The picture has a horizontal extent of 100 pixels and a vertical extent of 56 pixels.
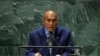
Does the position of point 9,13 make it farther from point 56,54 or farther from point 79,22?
point 56,54

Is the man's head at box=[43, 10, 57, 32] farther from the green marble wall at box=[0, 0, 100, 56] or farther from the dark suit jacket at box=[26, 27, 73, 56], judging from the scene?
the green marble wall at box=[0, 0, 100, 56]

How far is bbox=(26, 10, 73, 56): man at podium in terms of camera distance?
271cm

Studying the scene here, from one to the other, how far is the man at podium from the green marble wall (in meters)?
1.51

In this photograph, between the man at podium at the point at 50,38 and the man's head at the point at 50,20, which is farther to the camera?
the man's head at the point at 50,20

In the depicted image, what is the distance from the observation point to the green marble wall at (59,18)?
15.1 feet

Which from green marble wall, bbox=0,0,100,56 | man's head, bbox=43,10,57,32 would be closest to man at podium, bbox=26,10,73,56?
man's head, bbox=43,10,57,32

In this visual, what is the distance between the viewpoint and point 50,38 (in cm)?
264

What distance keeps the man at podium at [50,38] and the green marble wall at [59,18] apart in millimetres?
1508

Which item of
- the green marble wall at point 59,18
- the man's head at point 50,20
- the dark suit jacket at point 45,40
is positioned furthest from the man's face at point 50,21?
the green marble wall at point 59,18

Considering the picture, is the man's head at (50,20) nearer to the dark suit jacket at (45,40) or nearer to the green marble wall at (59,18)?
the dark suit jacket at (45,40)

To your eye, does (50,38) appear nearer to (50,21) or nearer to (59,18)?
(50,21)

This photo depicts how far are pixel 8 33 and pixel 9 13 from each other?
0.93ft

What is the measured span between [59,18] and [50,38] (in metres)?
1.99

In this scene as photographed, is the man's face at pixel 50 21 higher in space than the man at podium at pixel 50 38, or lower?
higher
